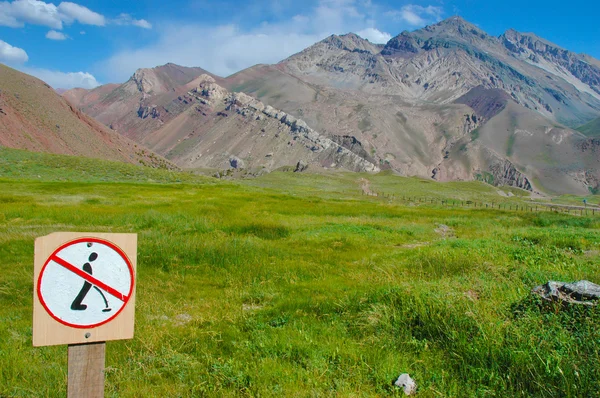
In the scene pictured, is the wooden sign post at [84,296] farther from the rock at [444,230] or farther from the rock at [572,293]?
the rock at [444,230]

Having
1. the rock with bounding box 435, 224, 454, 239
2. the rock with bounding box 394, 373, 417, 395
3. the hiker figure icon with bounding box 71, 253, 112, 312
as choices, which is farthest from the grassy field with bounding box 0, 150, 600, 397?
the rock with bounding box 435, 224, 454, 239

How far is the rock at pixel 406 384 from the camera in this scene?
546 cm

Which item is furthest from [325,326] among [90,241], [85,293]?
[90,241]

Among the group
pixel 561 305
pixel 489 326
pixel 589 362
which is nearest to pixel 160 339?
pixel 489 326

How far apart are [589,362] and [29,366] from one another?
25.0ft

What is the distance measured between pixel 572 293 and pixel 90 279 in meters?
7.44

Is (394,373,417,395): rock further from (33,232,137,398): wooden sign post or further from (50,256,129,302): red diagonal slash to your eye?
(50,256,129,302): red diagonal slash

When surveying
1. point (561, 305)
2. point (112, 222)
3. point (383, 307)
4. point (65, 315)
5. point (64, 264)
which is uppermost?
point (64, 264)

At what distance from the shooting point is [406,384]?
5.53 metres

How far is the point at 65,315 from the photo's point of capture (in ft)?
11.8

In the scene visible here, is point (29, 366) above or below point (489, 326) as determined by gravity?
below

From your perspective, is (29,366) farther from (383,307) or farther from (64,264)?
(383,307)

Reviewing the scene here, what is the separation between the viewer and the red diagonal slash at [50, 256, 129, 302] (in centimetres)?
360

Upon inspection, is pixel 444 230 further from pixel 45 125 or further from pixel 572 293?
pixel 45 125
